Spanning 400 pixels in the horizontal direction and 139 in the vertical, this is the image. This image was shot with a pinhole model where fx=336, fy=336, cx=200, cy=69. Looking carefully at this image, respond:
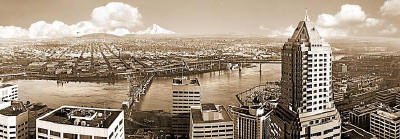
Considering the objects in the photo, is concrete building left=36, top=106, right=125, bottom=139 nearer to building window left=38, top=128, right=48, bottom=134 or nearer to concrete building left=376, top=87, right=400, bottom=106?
building window left=38, top=128, right=48, bottom=134

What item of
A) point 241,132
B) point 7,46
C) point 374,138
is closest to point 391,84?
point 374,138

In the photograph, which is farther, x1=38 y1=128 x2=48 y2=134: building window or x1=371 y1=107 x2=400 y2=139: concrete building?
x1=371 y1=107 x2=400 y2=139: concrete building

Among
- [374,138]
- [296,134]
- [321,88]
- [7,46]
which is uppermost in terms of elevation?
[7,46]

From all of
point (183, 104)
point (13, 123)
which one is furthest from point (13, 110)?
point (183, 104)

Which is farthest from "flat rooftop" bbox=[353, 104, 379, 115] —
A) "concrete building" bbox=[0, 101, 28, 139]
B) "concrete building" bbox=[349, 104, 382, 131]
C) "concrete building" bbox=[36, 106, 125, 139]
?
"concrete building" bbox=[0, 101, 28, 139]

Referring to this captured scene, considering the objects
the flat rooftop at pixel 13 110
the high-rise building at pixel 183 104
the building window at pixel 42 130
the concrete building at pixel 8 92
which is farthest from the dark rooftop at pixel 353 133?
the concrete building at pixel 8 92

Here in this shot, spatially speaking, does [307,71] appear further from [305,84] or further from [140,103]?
[140,103]

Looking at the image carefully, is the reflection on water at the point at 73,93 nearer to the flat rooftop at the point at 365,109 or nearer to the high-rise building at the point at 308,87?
the high-rise building at the point at 308,87

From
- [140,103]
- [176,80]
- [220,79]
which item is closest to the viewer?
[176,80]
